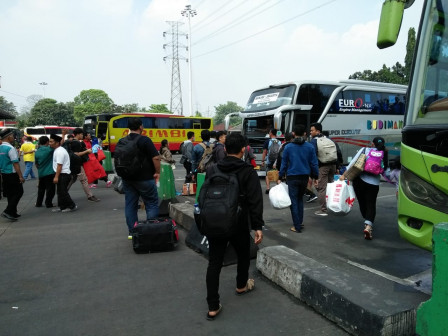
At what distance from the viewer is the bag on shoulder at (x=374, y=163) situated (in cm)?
505

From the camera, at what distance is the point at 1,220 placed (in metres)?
6.95

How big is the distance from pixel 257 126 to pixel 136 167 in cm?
950

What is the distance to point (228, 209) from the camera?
2871 millimetres

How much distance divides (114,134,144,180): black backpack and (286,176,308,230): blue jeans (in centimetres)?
244

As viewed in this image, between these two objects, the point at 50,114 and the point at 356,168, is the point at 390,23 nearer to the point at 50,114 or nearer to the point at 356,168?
the point at 356,168

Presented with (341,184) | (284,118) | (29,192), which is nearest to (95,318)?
(341,184)

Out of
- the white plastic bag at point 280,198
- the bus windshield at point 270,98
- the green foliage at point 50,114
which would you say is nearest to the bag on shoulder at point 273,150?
the bus windshield at point 270,98

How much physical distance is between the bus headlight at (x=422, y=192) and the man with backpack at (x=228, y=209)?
4.34ft

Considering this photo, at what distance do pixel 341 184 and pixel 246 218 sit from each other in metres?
2.47

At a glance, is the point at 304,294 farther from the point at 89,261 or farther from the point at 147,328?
the point at 89,261

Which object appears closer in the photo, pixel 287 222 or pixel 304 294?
pixel 304 294

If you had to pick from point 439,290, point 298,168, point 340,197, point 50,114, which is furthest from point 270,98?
point 50,114

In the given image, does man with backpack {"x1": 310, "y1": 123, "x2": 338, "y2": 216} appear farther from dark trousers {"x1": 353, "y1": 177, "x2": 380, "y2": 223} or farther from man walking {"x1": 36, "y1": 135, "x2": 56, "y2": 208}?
man walking {"x1": 36, "y1": 135, "x2": 56, "y2": 208}

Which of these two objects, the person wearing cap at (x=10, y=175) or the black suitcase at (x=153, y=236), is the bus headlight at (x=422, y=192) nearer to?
the black suitcase at (x=153, y=236)
